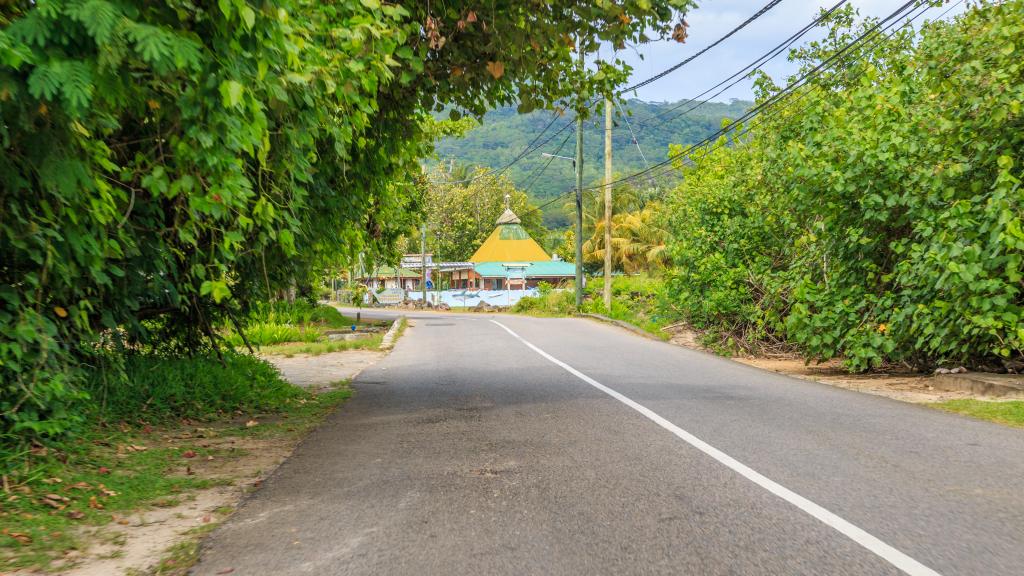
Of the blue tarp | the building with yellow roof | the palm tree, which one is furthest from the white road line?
the building with yellow roof

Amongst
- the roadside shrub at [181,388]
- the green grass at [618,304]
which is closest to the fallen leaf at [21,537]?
the roadside shrub at [181,388]

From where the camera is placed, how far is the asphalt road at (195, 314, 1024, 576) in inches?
150

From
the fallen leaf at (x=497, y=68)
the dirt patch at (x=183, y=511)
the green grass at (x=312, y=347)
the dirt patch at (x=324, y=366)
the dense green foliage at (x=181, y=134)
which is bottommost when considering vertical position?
the dirt patch at (x=324, y=366)

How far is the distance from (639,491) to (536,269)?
198 ft

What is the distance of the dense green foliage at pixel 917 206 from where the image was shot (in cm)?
926

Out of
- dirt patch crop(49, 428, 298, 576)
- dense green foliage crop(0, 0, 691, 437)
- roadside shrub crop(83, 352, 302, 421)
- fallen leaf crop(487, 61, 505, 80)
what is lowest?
dirt patch crop(49, 428, 298, 576)

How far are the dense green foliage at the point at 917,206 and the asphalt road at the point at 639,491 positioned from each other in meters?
1.83

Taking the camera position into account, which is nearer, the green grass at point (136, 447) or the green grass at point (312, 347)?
the green grass at point (136, 447)

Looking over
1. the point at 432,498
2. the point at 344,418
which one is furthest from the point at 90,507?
the point at 344,418

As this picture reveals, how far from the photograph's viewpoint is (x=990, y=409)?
8273 mm

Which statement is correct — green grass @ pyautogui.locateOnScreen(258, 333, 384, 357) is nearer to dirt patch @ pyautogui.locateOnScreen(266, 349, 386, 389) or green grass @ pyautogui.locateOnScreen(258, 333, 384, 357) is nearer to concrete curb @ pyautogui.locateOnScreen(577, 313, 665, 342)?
dirt patch @ pyautogui.locateOnScreen(266, 349, 386, 389)

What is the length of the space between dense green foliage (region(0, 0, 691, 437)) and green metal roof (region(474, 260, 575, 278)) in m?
52.3

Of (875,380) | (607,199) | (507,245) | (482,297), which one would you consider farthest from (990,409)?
(507,245)

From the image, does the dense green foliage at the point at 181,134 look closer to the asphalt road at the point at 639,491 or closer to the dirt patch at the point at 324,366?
the asphalt road at the point at 639,491
